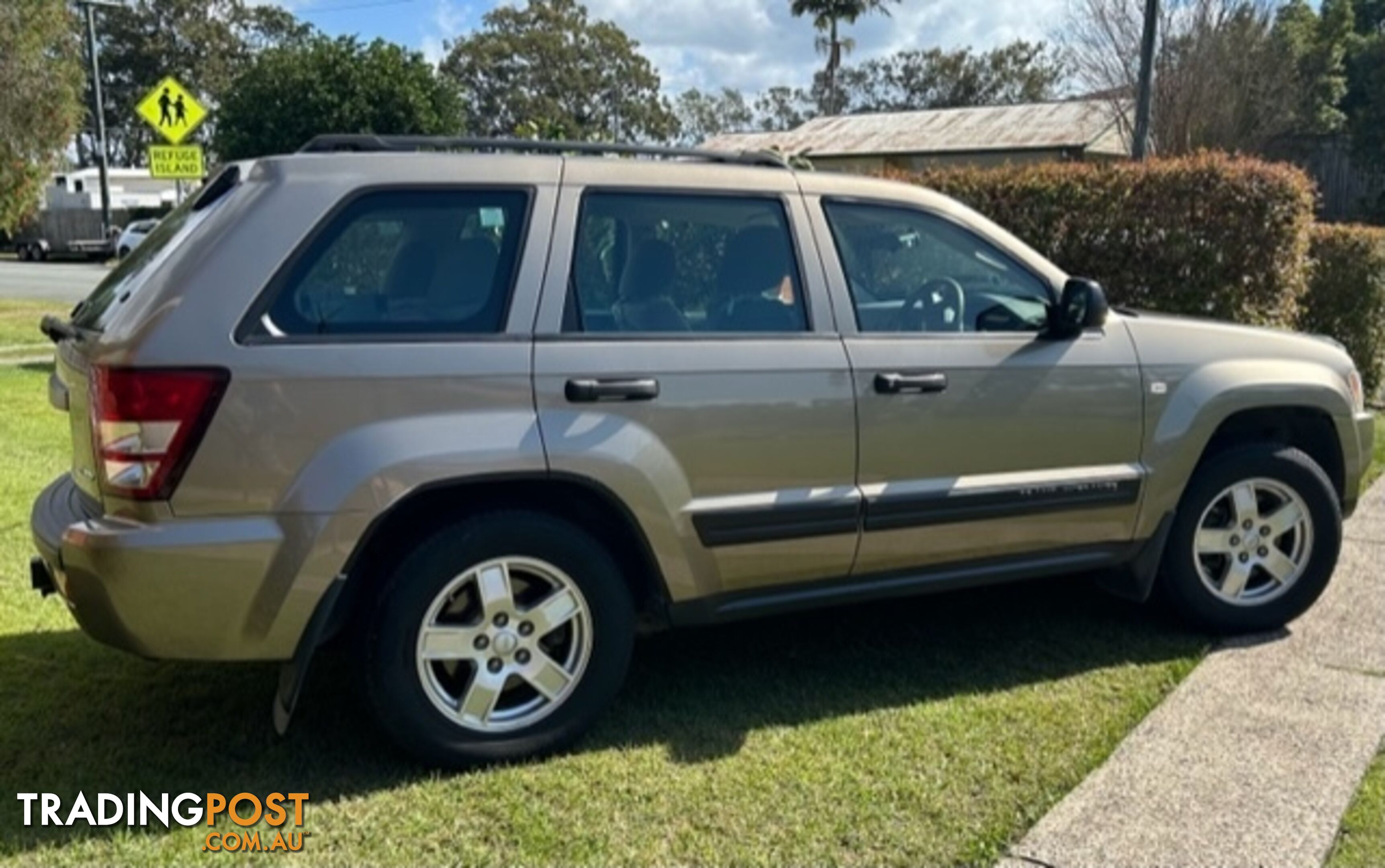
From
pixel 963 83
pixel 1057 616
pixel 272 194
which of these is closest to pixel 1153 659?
pixel 1057 616

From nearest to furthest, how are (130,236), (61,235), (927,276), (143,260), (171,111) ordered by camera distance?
(143,260) → (927,276) → (171,111) → (130,236) → (61,235)

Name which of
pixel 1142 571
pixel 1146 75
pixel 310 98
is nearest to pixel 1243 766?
pixel 1142 571

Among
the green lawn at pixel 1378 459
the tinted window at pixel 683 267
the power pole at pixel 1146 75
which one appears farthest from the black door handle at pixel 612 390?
the power pole at pixel 1146 75

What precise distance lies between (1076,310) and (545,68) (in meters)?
62.0

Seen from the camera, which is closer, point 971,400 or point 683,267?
point 683,267

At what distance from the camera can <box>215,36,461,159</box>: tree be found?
563 inches

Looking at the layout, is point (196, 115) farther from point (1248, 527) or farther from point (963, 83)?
point (963, 83)

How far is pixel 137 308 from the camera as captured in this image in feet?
9.71

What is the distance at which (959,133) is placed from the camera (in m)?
30.2

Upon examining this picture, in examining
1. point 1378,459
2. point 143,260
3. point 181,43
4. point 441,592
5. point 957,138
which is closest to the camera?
point 441,592

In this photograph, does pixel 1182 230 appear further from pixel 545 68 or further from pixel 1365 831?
pixel 545 68

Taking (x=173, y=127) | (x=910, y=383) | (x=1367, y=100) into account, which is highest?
(x=1367, y=100)

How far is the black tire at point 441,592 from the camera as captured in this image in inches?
123

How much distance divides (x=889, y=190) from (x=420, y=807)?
258 cm
